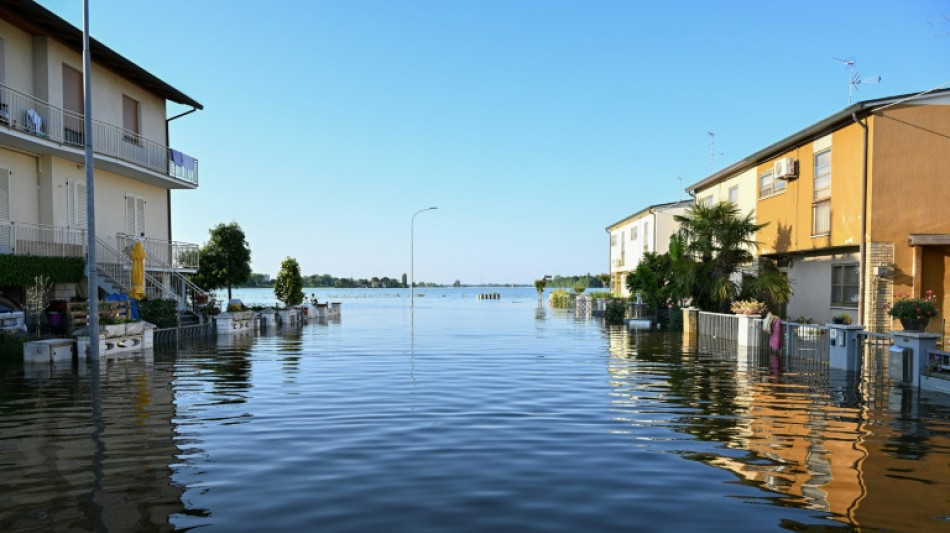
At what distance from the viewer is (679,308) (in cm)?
2894

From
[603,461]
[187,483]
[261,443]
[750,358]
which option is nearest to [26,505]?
[187,483]

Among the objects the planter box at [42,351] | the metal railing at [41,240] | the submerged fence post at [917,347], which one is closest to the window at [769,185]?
the submerged fence post at [917,347]

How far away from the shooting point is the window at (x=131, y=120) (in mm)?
25953

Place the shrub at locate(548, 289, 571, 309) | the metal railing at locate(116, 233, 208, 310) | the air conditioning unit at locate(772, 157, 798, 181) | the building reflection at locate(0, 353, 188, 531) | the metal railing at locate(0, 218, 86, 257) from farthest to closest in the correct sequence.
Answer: the shrub at locate(548, 289, 571, 309) < the metal railing at locate(116, 233, 208, 310) < the air conditioning unit at locate(772, 157, 798, 181) < the metal railing at locate(0, 218, 86, 257) < the building reflection at locate(0, 353, 188, 531)

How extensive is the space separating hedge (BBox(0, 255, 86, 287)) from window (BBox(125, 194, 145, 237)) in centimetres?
508

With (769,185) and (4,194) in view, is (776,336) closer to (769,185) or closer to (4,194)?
(769,185)

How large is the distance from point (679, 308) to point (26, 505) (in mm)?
26621

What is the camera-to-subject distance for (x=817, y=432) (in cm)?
877

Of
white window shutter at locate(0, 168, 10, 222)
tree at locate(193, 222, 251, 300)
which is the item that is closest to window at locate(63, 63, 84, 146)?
white window shutter at locate(0, 168, 10, 222)

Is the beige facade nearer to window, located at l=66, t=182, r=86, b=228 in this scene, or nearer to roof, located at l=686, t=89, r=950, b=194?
window, located at l=66, t=182, r=86, b=228

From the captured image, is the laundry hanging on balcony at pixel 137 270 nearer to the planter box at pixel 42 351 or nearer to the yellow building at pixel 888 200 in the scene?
the planter box at pixel 42 351

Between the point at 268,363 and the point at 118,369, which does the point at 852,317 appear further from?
the point at 118,369

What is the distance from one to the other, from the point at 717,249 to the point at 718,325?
11.8ft

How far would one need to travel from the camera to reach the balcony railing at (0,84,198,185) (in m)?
19.8
